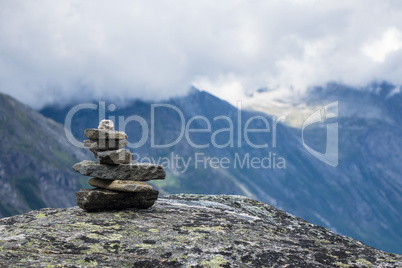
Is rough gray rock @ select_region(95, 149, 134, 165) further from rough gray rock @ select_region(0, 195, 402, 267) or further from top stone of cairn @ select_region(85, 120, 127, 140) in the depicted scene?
rough gray rock @ select_region(0, 195, 402, 267)

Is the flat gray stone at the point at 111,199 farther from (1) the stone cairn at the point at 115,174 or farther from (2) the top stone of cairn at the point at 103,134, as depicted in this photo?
(2) the top stone of cairn at the point at 103,134

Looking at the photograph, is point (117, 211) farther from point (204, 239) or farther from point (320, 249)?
point (320, 249)

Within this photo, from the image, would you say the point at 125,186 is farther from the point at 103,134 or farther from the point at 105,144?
the point at 103,134

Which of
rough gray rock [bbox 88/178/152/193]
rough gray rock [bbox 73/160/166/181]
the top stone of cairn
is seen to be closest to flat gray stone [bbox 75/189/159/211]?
rough gray rock [bbox 88/178/152/193]

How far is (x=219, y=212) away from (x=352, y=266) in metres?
6.50

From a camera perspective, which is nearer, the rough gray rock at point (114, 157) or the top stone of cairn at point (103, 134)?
the rough gray rock at point (114, 157)

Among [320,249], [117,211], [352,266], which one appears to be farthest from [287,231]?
[117,211]

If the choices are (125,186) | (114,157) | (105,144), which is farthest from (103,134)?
(125,186)

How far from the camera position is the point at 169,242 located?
11008mm

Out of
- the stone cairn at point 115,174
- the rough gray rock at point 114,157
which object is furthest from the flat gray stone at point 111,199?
the rough gray rock at point 114,157

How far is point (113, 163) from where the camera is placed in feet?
50.1

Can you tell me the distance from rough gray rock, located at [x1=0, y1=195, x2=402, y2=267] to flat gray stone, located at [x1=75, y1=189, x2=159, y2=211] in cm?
39

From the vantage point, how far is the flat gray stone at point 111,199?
14.1m

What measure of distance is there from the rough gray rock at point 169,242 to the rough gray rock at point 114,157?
2.20 m
